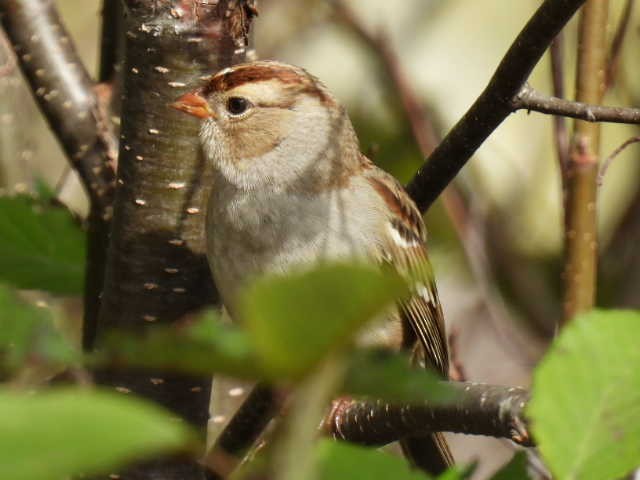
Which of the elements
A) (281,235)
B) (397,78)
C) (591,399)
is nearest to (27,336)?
(591,399)

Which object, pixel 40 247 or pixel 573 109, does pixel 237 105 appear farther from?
pixel 573 109

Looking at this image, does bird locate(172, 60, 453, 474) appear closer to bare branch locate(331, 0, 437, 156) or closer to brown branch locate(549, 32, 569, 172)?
brown branch locate(549, 32, 569, 172)

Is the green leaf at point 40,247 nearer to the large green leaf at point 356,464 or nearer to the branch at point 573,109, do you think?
the branch at point 573,109

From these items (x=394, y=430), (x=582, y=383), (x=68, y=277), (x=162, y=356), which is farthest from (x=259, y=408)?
(x=162, y=356)

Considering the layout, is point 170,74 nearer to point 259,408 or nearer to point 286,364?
point 259,408

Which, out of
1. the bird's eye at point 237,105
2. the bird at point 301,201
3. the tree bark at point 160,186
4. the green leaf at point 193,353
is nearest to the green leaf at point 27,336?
the green leaf at point 193,353

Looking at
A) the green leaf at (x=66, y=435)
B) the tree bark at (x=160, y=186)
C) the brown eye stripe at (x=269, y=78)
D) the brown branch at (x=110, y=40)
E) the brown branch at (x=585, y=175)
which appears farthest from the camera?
the brown branch at (x=110, y=40)
